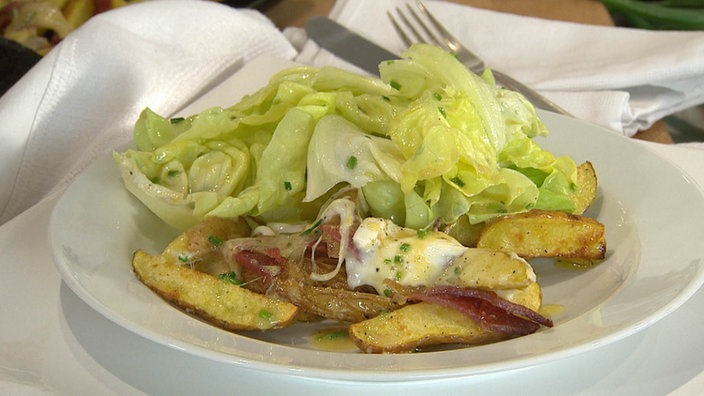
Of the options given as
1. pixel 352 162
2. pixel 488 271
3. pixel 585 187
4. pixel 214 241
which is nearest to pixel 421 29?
pixel 585 187

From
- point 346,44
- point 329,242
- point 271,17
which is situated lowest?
point 271,17

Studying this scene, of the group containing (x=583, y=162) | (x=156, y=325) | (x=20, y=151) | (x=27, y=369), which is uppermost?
(x=583, y=162)

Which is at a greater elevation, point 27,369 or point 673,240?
point 673,240

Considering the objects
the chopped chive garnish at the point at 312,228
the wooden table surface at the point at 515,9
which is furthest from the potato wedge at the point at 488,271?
the wooden table surface at the point at 515,9

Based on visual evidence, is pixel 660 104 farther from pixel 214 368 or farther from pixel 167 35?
pixel 214 368

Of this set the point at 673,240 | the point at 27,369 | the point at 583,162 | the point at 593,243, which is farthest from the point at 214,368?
the point at 583,162

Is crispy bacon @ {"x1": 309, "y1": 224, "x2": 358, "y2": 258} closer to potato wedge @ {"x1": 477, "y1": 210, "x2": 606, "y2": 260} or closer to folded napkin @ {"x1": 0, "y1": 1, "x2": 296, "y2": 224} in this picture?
potato wedge @ {"x1": 477, "y1": 210, "x2": 606, "y2": 260}

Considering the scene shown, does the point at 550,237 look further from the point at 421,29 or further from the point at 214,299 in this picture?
the point at 421,29
